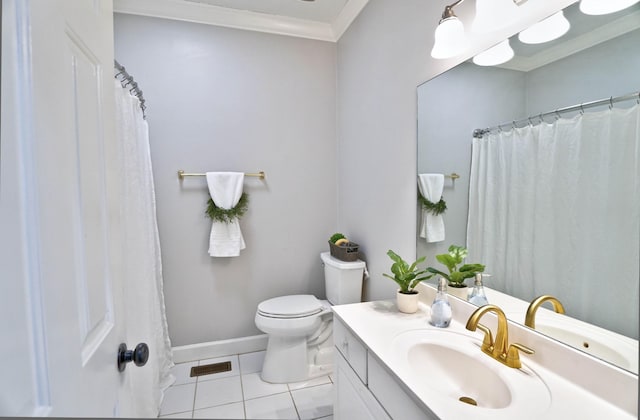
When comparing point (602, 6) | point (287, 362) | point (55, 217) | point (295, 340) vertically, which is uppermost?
point (602, 6)

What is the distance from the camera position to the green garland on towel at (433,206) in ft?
4.54

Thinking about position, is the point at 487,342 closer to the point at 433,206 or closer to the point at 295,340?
the point at 433,206

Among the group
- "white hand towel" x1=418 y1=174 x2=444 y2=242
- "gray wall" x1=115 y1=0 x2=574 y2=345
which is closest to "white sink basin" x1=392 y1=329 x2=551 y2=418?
"white hand towel" x1=418 y1=174 x2=444 y2=242

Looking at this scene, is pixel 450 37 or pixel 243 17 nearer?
pixel 450 37

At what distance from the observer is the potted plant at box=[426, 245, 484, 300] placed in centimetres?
125

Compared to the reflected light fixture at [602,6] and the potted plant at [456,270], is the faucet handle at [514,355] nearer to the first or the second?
the potted plant at [456,270]

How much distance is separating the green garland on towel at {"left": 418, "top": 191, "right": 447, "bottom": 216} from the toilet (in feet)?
2.26

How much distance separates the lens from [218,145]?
7.36ft

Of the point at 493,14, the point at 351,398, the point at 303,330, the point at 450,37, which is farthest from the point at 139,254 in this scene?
the point at 493,14

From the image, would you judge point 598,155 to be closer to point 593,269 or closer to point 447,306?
point 593,269

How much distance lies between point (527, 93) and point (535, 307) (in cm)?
69

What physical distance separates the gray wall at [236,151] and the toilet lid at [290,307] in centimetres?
30

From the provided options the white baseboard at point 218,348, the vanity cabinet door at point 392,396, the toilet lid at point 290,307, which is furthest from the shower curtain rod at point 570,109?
the white baseboard at point 218,348

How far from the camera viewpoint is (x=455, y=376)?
1027 mm
